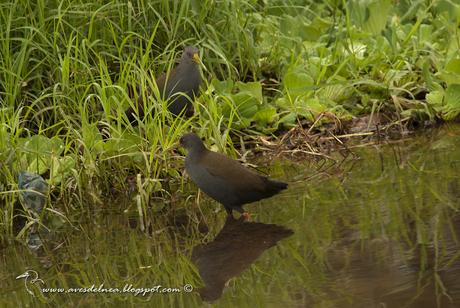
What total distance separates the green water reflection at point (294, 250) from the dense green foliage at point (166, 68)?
0.40m

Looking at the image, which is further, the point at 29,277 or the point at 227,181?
the point at 227,181

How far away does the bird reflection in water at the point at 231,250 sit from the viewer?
214 inches

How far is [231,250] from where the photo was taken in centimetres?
591

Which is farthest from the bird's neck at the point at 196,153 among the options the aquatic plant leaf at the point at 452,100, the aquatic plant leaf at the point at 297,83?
the aquatic plant leaf at the point at 452,100

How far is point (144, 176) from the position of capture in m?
Result: 7.05

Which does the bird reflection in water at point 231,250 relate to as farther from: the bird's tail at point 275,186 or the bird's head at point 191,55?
the bird's head at point 191,55

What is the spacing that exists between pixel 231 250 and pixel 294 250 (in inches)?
17.0

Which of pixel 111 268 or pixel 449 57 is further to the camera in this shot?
pixel 449 57

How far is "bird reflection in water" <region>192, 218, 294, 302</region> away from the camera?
5.45 meters

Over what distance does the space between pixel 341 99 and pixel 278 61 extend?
0.78 meters

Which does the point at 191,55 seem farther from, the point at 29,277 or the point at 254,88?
the point at 29,277

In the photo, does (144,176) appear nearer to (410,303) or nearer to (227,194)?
(227,194)

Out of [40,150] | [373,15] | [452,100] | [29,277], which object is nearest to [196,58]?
[40,150]

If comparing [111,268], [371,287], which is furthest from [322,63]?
[371,287]
